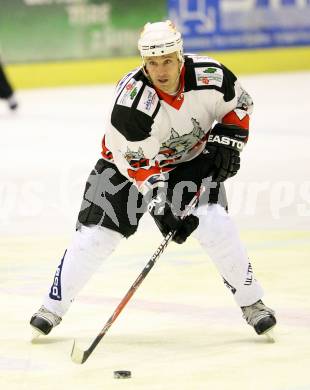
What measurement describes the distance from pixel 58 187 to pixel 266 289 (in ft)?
10.2

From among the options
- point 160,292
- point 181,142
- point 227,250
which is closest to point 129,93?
point 181,142

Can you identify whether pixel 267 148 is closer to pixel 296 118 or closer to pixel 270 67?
pixel 296 118

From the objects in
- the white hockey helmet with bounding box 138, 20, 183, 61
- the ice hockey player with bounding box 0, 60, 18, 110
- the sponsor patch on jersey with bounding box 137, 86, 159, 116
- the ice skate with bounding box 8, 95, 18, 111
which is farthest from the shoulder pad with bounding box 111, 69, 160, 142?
the ice skate with bounding box 8, 95, 18, 111

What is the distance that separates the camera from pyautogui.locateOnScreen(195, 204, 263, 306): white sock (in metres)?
4.07

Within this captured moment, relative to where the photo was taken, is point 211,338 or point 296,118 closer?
point 211,338

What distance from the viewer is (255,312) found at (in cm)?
418

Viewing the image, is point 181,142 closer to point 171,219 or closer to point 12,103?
point 171,219

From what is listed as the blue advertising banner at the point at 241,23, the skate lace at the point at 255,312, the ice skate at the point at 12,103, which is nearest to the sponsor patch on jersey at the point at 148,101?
the skate lace at the point at 255,312

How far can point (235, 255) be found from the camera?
13.5ft

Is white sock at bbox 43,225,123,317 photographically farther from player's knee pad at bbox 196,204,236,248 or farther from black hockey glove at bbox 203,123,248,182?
black hockey glove at bbox 203,123,248,182

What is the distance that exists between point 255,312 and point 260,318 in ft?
0.15

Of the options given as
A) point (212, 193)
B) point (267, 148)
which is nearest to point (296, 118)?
point (267, 148)

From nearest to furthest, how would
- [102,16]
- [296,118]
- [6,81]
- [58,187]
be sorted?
[58,187] < [296,118] < [6,81] < [102,16]

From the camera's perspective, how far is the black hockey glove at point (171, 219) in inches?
157
